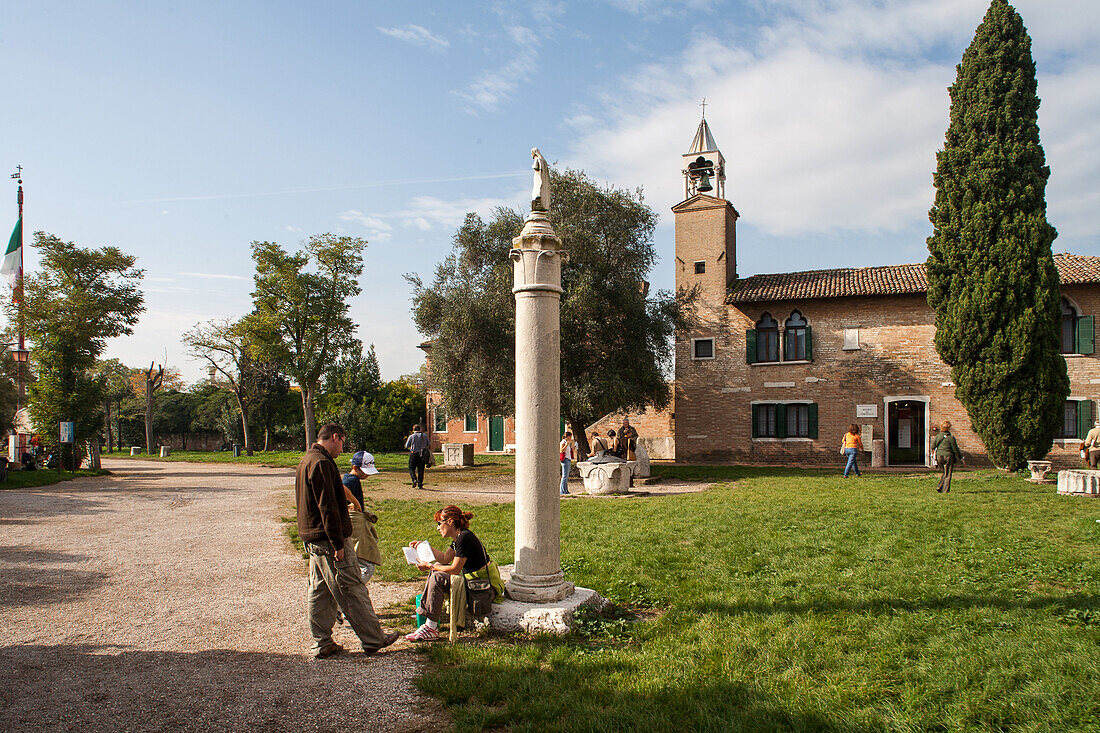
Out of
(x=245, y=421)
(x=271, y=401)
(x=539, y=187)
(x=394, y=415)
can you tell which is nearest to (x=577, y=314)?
(x=539, y=187)

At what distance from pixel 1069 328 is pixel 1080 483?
12194mm

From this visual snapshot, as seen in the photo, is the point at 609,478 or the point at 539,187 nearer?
the point at 539,187

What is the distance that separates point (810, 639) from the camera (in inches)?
204

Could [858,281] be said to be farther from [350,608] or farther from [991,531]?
[350,608]

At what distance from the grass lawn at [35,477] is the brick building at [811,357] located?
20.4 metres

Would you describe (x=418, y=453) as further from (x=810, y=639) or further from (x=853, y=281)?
(x=853, y=281)

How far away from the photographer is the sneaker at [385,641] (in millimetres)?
5219

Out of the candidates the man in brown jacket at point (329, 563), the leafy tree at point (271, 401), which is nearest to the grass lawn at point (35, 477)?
the man in brown jacket at point (329, 563)

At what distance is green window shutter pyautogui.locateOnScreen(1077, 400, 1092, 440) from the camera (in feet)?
74.1

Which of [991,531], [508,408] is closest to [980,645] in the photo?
[991,531]

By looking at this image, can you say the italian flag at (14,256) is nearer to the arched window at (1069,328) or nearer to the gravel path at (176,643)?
the gravel path at (176,643)

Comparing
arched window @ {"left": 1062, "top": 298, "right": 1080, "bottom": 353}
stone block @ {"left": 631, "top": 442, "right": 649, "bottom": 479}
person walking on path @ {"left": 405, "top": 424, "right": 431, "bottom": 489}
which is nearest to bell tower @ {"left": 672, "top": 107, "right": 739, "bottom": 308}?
stone block @ {"left": 631, "top": 442, "right": 649, "bottom": 479}

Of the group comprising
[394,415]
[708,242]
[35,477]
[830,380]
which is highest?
[708,242]

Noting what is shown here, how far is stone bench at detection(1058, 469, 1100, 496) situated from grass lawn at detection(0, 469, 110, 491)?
23874mm
